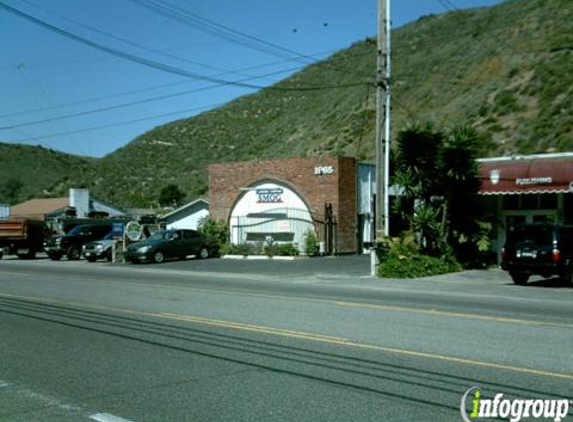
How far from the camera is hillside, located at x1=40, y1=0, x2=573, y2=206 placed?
5094 centimetres

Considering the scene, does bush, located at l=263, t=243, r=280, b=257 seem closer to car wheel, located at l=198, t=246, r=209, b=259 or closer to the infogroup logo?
car wheel, located at l=198, t=246, r=209, b=259

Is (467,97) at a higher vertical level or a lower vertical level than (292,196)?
higher

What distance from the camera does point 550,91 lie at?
166ft

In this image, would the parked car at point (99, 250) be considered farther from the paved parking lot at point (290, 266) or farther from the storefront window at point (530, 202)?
the storefront window at point (530, 202)

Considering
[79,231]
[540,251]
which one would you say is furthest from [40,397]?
[79,231]

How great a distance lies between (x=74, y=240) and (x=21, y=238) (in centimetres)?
365

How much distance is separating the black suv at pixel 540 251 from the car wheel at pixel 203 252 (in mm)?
17925

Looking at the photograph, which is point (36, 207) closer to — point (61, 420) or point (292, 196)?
point (292, 196)

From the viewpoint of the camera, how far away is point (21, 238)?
4059 centimetres

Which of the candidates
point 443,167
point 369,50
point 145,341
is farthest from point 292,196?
point 369,50

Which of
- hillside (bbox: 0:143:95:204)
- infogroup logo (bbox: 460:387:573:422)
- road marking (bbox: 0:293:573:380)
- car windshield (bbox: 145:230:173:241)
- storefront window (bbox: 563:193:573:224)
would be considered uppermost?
hillside (bbox: 0:143:95:204)

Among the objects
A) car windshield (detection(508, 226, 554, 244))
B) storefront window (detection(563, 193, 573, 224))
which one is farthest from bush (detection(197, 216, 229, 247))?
car windshield (detection(508, 226, 554, 244))

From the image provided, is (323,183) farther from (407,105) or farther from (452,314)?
(407,105)

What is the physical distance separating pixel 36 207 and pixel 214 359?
2232 inches
